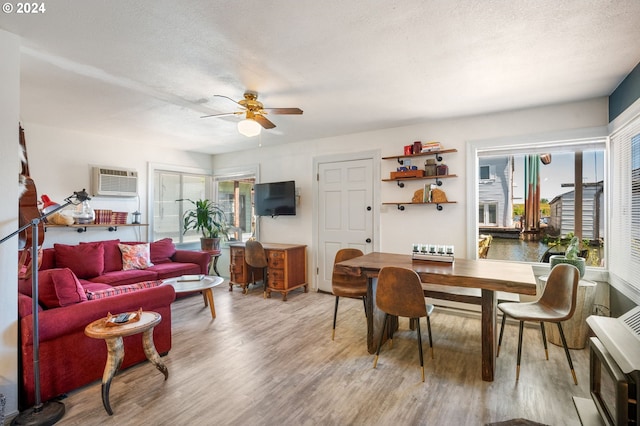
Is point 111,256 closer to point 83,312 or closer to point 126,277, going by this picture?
point 126,277

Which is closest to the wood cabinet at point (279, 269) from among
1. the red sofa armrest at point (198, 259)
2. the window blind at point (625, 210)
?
the red sofa armrest at point (198, 259)

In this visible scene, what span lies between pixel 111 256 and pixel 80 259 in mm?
413

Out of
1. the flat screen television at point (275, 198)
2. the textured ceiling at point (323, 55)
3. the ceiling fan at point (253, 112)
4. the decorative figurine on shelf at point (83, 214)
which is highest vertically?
the textured ceiling at point (323, 55)

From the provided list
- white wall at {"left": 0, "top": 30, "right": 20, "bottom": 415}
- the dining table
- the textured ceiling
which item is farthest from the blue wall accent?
white wall at {"left": 0, "top": 30, "right": 20, "bottom": 415}

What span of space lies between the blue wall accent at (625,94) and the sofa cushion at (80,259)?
5.88 m

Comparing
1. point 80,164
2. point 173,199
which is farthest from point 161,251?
point 80,164

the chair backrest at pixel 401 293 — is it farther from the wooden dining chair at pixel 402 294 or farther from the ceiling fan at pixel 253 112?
the ceiling fan at pixel 253 112

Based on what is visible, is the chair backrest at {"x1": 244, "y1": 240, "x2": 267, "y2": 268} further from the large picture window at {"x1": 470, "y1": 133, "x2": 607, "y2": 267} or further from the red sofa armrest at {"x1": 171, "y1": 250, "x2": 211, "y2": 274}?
the large picture window at {"x1": 470, "y1": 133, "x2": 607, "y2": 267}

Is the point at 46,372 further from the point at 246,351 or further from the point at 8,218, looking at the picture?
the point at 246,351

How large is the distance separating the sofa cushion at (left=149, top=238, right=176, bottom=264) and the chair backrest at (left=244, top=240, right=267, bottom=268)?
1.32 m

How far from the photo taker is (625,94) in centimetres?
270

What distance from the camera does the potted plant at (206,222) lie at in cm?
552

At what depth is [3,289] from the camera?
75.9 inches

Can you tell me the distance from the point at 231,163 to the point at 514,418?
5.57 meters
